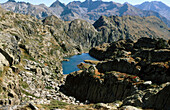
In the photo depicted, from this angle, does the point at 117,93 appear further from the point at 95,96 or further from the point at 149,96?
the point at 149,96

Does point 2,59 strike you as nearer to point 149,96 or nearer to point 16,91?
point 16,91

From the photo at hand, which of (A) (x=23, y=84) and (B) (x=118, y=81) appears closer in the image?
(B) (x=118, y=81)

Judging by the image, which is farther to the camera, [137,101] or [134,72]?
[134,72]

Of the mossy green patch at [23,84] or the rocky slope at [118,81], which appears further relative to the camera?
the mossy green patch at [23,84]

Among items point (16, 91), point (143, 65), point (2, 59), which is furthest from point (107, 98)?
point (2, 59)

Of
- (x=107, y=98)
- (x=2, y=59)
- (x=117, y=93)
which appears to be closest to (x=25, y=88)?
(x=2, y=59)

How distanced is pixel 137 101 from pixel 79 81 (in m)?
36.9

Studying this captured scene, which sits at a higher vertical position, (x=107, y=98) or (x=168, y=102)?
(x=168, y=102)

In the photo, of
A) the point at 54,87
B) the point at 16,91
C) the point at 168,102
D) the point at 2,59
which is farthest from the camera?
the point at 54,87

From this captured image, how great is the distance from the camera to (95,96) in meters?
54.2

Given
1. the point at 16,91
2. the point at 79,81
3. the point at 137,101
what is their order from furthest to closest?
the point at 79,81, the point at 16,91, the point at 137,101

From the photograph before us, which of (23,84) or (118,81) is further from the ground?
(118,81)

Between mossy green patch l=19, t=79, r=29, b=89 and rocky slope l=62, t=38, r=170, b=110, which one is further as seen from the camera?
mossy green patch l=19, t=79, r=29, b=89

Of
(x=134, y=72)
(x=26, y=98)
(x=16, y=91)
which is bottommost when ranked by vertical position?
(x=26, y=98)
